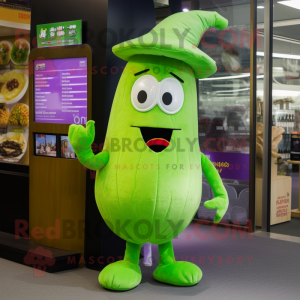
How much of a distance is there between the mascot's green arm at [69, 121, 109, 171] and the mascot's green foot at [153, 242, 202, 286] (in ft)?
2.82

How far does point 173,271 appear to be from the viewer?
326 centimetres

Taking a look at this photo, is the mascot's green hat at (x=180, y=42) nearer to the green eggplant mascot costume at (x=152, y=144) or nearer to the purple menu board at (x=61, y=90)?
the green eggplant mascot costume at (x=152, y=144)

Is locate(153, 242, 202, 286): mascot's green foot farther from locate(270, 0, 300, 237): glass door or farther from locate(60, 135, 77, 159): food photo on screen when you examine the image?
locate(270, 0, 300, 237): glass door

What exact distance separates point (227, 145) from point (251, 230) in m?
1.05

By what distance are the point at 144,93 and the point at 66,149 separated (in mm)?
1126

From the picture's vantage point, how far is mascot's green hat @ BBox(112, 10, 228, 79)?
2848mm

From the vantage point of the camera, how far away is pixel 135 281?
125 inches

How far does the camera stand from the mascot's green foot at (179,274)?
323 cm

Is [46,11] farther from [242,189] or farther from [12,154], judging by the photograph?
[242,189]

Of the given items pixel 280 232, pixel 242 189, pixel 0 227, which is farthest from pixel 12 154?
pixel 280 232

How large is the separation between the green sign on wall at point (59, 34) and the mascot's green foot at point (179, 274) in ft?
6.43

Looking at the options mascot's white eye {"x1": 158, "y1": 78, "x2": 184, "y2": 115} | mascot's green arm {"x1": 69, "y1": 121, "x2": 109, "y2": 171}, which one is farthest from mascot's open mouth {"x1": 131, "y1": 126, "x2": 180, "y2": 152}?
mascot's green arm {"x1": 69, "y1": 121, "x2": 109, "y2": 171}

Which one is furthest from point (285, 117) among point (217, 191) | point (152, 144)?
point (152, 144)

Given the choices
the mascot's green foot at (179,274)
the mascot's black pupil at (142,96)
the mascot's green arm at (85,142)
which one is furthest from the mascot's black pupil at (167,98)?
the mascot's green foot at (179,274)
